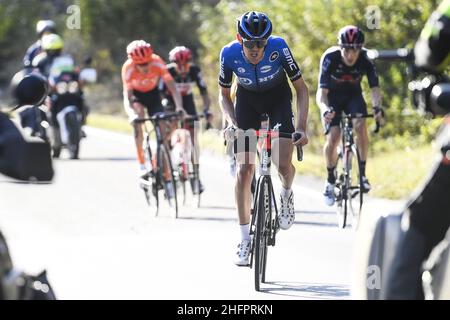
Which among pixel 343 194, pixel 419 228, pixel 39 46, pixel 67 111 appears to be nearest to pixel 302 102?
pixel 343 194

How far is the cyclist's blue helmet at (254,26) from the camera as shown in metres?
8.70

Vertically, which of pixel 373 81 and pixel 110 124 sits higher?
pixel 110 124

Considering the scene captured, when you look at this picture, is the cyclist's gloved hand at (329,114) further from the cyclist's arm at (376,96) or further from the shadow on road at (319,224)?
the shadow on road at (319,224)

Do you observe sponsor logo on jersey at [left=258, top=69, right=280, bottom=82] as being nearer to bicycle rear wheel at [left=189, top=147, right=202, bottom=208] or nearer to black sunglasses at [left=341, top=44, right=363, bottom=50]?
black sunglasses at [left=341, top=44, right=363, bottom=50]

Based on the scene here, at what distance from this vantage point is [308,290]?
8.51 metres

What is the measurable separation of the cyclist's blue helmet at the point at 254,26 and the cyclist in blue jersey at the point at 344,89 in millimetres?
3545

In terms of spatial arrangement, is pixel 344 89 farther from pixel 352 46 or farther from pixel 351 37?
pixel 351 37

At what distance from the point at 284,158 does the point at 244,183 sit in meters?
0.54

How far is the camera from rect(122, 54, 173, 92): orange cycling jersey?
1372cm
